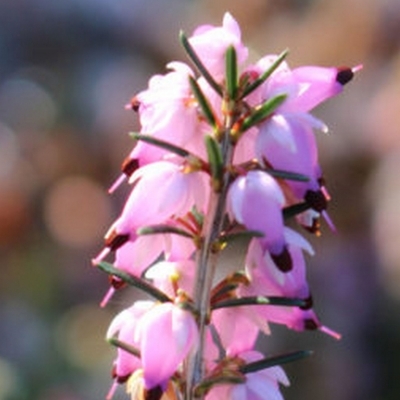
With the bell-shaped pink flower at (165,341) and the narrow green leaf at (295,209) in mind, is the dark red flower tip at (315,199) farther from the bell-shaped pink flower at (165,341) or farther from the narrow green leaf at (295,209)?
the bell-shaped pink flower at (165,341)

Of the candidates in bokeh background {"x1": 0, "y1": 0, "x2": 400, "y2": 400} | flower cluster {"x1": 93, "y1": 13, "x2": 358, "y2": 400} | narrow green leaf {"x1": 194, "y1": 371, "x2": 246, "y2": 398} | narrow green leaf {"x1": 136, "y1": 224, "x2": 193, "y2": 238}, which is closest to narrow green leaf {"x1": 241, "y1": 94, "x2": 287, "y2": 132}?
flower cluster {"x1": 93, "y1": 13, "x2": 358, "y2": 400}

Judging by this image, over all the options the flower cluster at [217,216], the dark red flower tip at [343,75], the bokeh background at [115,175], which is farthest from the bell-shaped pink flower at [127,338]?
the bokeh background at [115,175]

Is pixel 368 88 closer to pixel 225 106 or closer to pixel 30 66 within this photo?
pixel 30 66

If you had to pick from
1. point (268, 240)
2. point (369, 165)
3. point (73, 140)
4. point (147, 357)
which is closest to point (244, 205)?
point (268, 240)

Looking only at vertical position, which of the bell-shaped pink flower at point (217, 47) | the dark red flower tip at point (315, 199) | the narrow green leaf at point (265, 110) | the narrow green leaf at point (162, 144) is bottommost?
the dark red flower tip at point (315, 199)

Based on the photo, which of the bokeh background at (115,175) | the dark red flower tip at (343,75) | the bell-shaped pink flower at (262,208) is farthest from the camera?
the bokeh background at (115,175)

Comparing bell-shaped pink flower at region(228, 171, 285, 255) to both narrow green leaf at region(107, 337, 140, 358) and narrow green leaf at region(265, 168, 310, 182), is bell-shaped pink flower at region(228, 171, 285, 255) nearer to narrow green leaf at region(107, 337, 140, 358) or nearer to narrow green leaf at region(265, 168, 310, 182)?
narrow green leaf at region(265, 168, 310, 182)
